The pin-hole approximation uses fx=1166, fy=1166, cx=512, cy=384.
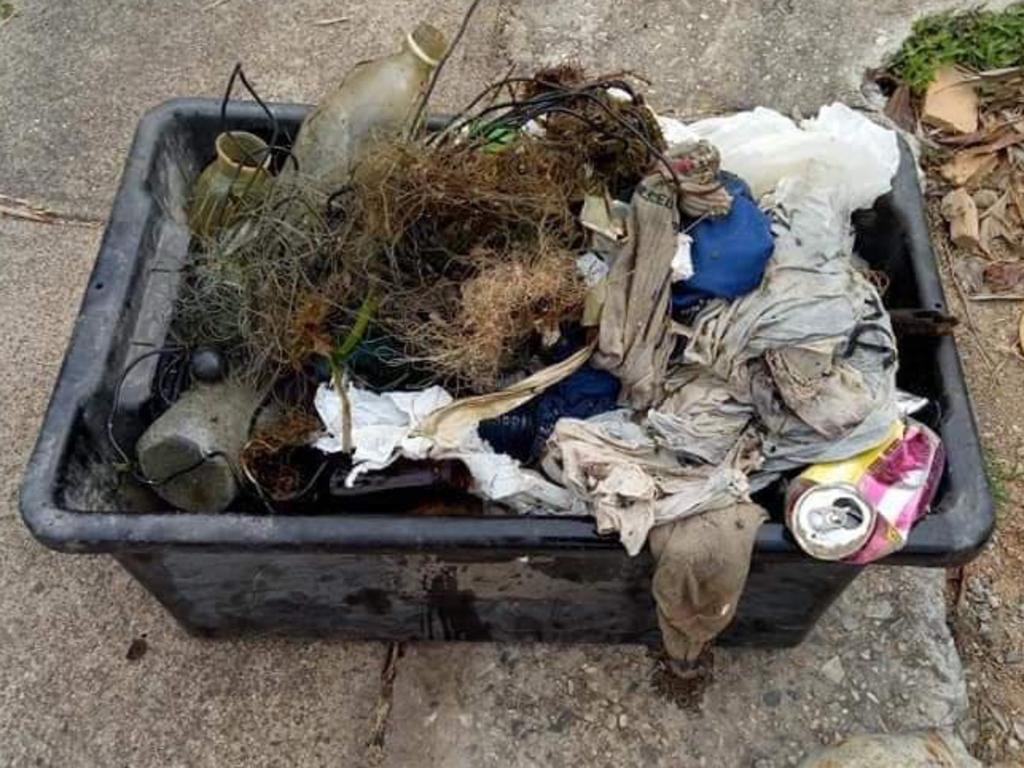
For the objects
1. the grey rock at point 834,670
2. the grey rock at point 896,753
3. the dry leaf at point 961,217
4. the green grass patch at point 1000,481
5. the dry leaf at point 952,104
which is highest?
the dry leaf at point 952,104

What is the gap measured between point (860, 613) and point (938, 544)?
1.85 ft

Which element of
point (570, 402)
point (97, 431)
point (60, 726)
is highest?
point (570, 402)

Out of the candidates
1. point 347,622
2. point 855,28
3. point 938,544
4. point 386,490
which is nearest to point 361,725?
point 347,622

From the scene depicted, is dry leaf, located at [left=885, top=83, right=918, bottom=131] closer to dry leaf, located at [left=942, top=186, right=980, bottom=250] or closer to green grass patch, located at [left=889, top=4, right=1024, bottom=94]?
green grass patch, located at [left=889, top=4, right=1024, bottom=94]

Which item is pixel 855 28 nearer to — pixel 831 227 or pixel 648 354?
pixel 831 227

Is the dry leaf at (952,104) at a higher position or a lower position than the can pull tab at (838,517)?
lower

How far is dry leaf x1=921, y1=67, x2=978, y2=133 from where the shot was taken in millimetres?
2904

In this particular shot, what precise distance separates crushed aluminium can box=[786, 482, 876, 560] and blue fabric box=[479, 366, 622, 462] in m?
0.37

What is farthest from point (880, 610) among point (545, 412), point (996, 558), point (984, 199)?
point (984, 199)

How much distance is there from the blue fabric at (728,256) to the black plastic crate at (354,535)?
1.17ft

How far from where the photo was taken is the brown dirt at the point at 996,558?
216cm

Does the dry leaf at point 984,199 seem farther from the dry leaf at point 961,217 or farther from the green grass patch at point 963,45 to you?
the green grass patch at point 963,45

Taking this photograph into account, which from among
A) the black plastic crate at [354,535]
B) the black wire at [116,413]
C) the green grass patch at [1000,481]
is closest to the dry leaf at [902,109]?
the black plastic crate at [354,535]

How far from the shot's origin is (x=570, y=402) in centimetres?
195
